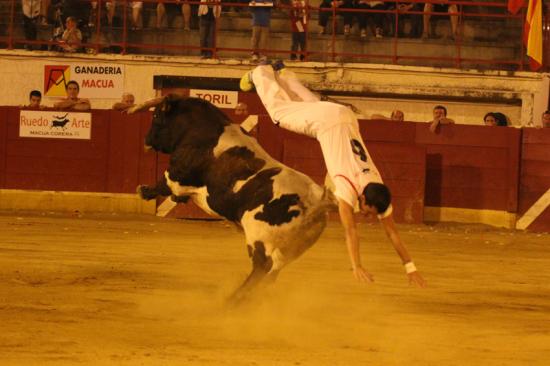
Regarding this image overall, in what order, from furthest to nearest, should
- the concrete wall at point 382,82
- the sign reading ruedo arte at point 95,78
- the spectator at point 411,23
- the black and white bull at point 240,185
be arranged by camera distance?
the spectator at point 411,23, the sign reading ruedo arte at point 95,78, the concrete wall at point 382,82, the black and white bull at point 240,185

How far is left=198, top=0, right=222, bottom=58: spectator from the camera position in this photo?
16500mm

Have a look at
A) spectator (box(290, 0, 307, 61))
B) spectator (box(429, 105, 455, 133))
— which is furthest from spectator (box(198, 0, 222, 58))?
spectator (box(429, 105, 455, 133))

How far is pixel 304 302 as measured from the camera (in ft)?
26.2

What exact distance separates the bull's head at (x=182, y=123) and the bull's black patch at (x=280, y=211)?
716 mm

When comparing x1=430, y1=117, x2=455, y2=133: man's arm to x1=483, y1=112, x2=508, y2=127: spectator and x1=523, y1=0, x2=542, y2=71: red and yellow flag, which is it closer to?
x1=483, y1=112, x2=508, y2=127: spectator

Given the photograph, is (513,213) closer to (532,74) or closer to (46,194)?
(532,74)

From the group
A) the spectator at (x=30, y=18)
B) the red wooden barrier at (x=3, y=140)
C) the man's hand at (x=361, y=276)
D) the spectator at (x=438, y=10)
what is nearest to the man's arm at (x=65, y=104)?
the red wooden barrier at (x=3, y=140)

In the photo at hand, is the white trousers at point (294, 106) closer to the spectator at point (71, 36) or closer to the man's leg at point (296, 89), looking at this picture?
the man's leg at point (296, 89)

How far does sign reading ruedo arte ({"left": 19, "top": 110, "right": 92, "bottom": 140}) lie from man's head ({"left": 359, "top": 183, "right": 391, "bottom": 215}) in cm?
822

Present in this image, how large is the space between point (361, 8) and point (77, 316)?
11133mm

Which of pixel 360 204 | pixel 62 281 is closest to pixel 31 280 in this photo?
pixel 62 281

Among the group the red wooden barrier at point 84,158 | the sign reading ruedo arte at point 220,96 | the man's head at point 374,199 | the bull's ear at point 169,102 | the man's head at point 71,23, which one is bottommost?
the red wooden barrier at point 84,158

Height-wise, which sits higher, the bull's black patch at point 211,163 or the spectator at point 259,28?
the spectator at point 259,28

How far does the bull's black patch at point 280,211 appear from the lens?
7.09 meters
